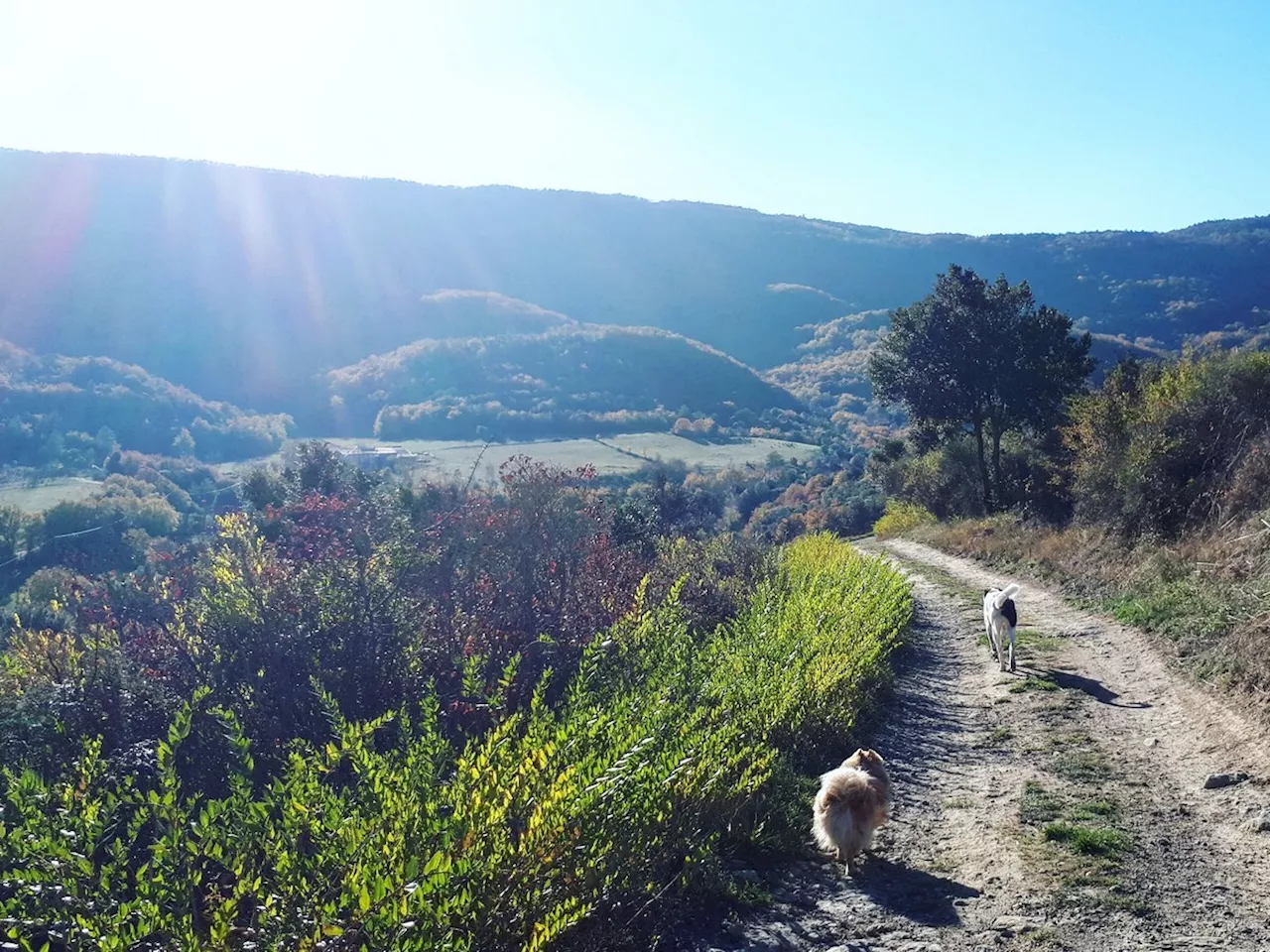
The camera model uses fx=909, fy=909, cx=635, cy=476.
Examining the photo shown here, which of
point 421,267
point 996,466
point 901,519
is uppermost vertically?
point 421,267

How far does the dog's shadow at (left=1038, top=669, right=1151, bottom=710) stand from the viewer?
7.40 m

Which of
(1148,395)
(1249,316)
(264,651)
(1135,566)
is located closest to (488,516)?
(264,651)

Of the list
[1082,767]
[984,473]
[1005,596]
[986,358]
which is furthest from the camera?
[984,473]

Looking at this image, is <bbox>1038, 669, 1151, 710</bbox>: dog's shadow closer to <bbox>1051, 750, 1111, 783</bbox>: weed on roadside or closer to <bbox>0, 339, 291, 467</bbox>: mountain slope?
<bbox>1051, 750, 1111, 783</bbox>: weed on roadside

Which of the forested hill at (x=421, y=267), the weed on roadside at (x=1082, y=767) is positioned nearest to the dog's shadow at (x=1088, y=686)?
the weed on roadside at (x=1082, y=767)

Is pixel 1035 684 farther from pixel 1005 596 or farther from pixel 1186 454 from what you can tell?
pixel 1186 454

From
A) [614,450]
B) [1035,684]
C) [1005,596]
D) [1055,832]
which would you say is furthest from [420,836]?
[614,450]

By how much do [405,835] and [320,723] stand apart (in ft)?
10.5

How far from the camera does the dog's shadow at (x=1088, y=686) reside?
7.40 metres

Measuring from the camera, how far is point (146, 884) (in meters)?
2.52

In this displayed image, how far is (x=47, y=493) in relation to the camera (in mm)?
28000

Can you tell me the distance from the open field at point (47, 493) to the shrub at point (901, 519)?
2462 cm

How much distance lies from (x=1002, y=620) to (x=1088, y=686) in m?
1.18

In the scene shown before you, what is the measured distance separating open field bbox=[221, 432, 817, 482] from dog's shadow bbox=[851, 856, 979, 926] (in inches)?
1120
